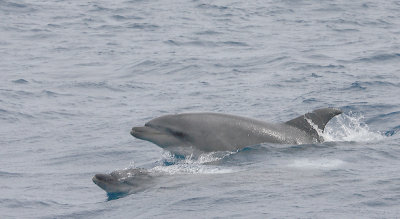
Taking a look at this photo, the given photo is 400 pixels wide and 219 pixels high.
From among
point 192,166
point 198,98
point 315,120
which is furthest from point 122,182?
point 198,98

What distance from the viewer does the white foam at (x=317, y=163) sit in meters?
14.8

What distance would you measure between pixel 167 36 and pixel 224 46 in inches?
132

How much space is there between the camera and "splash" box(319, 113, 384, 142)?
17.7m

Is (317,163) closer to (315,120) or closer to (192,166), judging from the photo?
(315,120)

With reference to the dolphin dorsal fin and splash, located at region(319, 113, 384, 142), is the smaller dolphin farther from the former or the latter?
splash, located at region(319, 113, 384, 142)

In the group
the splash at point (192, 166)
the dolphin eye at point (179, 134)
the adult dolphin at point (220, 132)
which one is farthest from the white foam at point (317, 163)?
the dolphin eye at point (179, 134)

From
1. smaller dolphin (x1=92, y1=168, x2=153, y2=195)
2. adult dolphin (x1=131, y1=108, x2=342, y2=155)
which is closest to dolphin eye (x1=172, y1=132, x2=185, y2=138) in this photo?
adult dolphin (x1=131, y1=108, x2=342, y2=155)

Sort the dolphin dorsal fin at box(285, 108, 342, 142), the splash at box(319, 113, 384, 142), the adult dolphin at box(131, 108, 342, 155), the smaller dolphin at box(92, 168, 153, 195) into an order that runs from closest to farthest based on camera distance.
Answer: the smaller dolphin at box(92, 168, 153, 195), the adult dolphin at box(131, 108, 342, 155), the dolphin dorsal fin at box(285, 108, 342, 142), the splash at box(319, 113, 384, 142)

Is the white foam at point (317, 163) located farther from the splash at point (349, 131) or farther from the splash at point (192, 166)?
the splash at point (349, 131)

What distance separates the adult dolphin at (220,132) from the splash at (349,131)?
0.70 metres

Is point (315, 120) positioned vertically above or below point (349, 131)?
above

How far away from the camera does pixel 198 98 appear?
23.2 m

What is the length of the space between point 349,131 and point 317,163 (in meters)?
3.75

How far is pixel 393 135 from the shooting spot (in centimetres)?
1798
